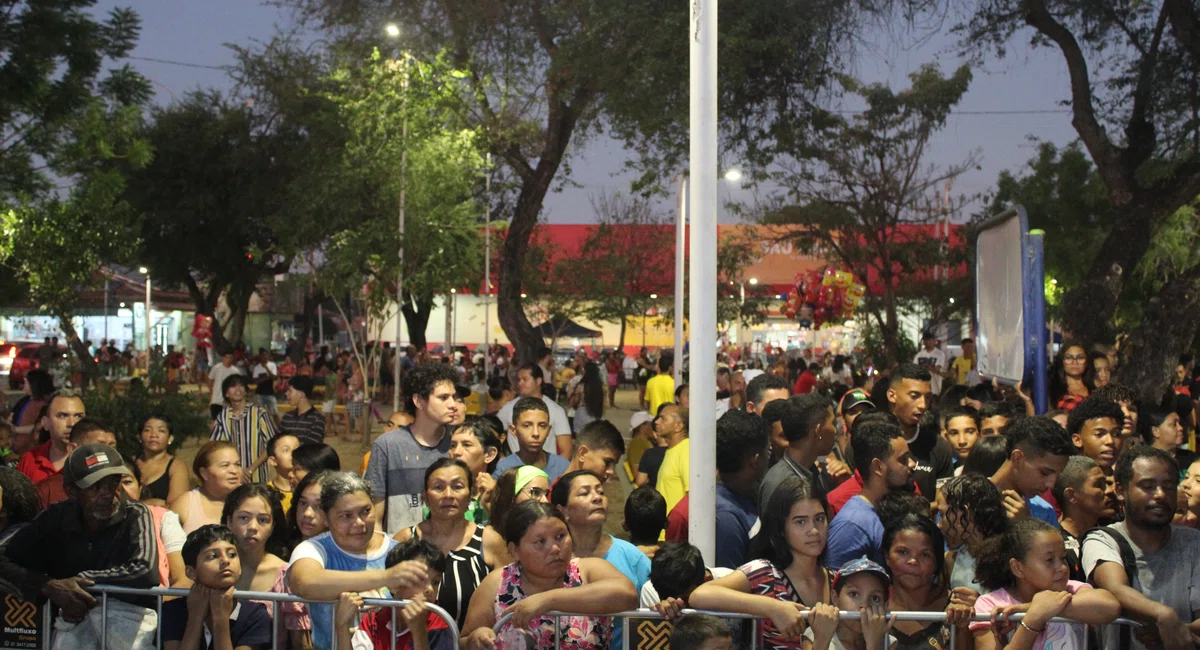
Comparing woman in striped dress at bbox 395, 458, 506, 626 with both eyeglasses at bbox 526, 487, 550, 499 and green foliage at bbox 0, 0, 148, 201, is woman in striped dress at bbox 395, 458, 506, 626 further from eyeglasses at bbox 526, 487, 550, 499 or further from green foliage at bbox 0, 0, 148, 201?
green foliage at bbox 0, 0, 148, 201

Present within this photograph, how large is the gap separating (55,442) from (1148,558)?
6206 mm

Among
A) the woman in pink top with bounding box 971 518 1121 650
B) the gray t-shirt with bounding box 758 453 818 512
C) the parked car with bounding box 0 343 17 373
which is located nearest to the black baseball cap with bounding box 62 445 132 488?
the gray t-shirt with bounding box 758 453 818 512

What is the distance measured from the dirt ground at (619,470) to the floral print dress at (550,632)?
3.28m

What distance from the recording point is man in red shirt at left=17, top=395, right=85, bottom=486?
7.48 meters

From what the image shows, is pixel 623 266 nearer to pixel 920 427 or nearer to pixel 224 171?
pixel 224 171

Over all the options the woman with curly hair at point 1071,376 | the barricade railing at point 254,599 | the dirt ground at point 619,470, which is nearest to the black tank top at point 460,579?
the barricade railing at point 254,599

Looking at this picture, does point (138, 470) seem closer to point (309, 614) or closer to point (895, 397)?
point (309, 614)

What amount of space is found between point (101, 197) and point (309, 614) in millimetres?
11576

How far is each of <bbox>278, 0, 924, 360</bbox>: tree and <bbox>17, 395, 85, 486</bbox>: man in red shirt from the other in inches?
315

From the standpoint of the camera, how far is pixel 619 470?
49.8 feet

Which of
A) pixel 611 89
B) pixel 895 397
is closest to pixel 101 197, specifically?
pixel 611 89

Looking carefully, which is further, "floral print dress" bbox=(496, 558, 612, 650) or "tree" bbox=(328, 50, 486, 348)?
"tree" bbox=(328, 50, 486, 348)

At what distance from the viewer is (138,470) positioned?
8.00 m

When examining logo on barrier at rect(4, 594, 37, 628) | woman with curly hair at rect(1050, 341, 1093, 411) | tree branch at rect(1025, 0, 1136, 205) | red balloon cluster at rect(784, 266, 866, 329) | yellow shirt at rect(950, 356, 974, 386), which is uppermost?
tree branch at rect(1025, 0, 1136, 205)
